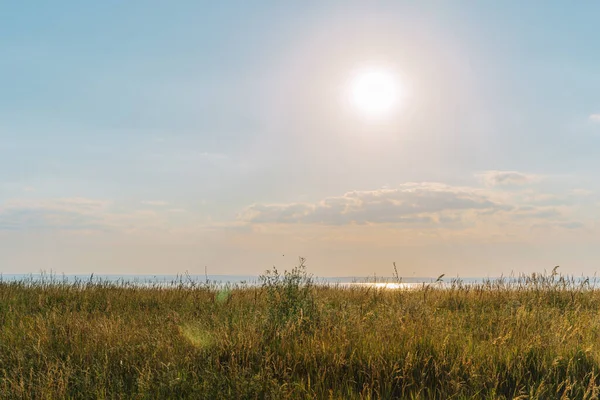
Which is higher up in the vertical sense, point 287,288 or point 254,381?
point 287,288

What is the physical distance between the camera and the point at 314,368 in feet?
20.3

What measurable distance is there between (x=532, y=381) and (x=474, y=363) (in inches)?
26.8

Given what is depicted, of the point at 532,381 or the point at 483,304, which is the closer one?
the point at 532,381

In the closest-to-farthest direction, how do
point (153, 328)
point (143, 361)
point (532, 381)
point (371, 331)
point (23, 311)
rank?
point (532, 381)
point (143, 361)
point (371, 331)
point (153, 328)
point (23, 311)

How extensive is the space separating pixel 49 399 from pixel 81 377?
576 mm

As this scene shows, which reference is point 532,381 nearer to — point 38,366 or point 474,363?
point 474,363

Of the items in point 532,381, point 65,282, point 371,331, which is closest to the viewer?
point 532,381

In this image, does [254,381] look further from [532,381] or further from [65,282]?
[65,282]

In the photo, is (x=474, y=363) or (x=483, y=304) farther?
(x=483, y=304)

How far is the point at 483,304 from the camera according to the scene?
11953 millimetres

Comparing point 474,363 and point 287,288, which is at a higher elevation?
point 287,288

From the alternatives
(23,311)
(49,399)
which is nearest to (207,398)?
(49,399)

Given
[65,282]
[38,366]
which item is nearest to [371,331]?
[38,366]

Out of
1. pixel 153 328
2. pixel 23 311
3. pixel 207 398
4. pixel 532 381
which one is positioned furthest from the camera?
pixel 23 311
